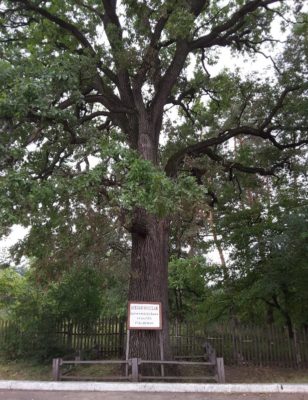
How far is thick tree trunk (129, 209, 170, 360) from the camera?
9.70m

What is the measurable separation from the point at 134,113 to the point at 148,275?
4.98 metres

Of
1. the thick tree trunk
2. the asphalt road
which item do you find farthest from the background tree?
the asphalt road

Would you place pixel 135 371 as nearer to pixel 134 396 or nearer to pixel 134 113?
pixel 134 396

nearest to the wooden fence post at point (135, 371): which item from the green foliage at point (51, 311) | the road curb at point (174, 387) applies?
the road curb at point (174, 387)

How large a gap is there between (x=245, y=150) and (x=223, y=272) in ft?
15.0

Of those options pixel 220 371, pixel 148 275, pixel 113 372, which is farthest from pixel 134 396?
pixel 113 372

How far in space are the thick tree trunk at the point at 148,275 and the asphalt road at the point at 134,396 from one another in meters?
2.13

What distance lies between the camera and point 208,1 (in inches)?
526

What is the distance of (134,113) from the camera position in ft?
40.3

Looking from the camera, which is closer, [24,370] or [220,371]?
[220,371]

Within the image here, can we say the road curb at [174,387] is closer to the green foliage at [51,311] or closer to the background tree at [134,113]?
the background tree at [134,113]

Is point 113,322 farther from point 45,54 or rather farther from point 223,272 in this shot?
point 45,54

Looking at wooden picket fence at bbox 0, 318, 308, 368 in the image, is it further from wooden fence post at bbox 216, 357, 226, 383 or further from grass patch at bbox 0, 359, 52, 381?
wooden fence post at bbox 216, 357, 226, 383

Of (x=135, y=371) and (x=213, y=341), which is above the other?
(x=213, y=341)
